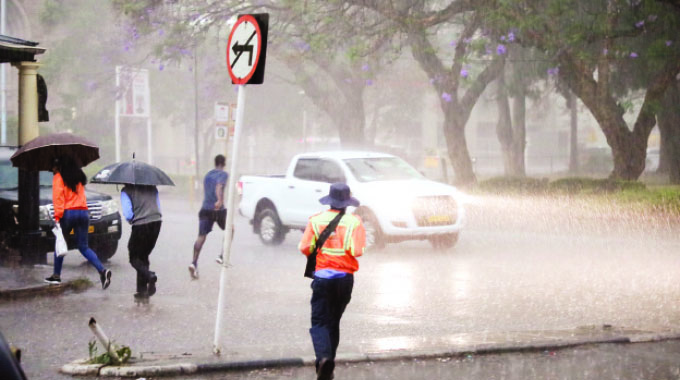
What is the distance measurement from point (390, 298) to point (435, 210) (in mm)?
5173

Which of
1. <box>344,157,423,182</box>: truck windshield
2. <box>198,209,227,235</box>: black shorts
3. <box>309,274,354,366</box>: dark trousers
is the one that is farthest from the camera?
<box>344,157,423,182</box>: truck windshield

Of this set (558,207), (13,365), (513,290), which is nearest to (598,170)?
(558,207)

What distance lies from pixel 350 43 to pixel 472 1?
4.83 metres

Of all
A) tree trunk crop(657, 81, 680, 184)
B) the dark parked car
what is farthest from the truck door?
tree trunk crop(657, 81, 680, 184)

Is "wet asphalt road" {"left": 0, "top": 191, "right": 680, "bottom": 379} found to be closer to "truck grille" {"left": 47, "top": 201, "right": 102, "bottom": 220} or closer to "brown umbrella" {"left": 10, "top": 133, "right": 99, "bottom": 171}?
"truck grille" {"left": 47, "top": 201, "right": 102, "bottom": 220}

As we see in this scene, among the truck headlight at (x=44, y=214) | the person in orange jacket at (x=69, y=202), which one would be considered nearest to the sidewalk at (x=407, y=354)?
the person in orange jacket at (x=69, y=202)

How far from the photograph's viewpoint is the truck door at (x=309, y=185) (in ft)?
59.8

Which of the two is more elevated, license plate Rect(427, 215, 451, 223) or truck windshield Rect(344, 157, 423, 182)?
truck windshield Rect(344, 157, 423, 182)

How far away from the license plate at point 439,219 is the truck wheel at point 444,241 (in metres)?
0.55

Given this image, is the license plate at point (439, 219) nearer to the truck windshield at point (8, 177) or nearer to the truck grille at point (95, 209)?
the truck grille at point (95, 209)

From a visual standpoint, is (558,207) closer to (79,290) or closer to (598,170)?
(79,290)

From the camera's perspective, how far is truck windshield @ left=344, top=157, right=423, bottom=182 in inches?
709

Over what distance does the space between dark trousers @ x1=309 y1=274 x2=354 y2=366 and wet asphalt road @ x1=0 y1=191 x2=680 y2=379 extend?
1004 mm

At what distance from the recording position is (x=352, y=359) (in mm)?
8211
